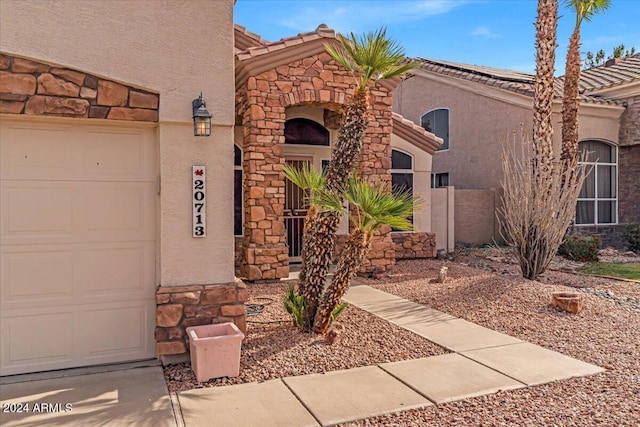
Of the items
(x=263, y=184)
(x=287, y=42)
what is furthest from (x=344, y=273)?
(x=287, y=42)

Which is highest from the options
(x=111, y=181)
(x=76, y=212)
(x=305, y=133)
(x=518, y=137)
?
(x=518, y=137)

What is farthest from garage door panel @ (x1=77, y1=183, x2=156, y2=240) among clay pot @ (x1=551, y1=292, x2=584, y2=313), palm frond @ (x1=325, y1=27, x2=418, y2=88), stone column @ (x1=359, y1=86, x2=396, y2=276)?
stone column @ (x1=359, y1=86, x2=396, y2=276)

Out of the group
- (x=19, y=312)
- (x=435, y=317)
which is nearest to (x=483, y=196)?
(x=435, y=317)

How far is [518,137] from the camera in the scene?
15719mm

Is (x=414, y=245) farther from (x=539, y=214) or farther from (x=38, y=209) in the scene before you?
(x=38, y=209)

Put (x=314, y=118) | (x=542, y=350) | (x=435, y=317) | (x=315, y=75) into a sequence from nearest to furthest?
(x=542, y=350)
(x=435, y=317)
(x=315, y=75)
(x=314, y=118)

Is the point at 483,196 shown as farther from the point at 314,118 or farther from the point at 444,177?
the point at 314,118

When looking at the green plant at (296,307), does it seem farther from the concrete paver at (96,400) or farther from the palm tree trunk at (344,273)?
the concrete paver at (96,400)

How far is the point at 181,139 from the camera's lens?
555 cm

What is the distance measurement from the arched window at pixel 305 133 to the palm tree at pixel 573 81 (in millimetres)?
6725

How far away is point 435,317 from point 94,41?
5885mm

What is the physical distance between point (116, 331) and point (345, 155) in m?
3.38

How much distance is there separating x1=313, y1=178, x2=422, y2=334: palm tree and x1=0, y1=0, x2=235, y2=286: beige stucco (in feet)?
4.30

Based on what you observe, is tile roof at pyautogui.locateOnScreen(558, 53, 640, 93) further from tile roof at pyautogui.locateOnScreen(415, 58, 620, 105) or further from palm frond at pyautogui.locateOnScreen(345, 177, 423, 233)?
palm frond at pyautogui.locateOnScreen(345, 177, 423, 233)
